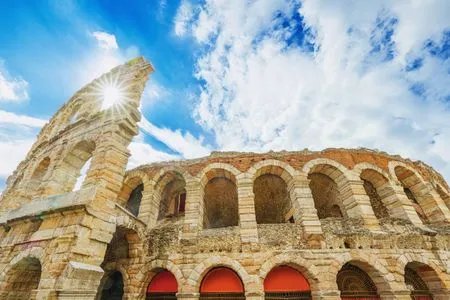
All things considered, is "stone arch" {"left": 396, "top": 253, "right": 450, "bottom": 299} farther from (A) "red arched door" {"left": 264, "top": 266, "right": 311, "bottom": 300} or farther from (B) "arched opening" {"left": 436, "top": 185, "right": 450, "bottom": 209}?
(B) "arched opening" {"left": 436, "top": 185, "right": 450, "bottom": 209}

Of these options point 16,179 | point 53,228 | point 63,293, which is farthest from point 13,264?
point 16,179

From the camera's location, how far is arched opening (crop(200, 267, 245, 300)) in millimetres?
6922

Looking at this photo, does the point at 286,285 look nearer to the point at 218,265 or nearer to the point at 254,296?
the point at 254,296

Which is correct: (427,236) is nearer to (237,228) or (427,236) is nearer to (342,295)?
(342,295)

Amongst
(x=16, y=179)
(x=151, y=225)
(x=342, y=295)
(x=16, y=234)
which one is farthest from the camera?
(x=16, y=179)

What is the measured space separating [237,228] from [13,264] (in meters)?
5.90

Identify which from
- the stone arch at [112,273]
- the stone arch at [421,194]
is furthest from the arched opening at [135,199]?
the stone arch at [421,194]

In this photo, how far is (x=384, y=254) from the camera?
7.09 meters

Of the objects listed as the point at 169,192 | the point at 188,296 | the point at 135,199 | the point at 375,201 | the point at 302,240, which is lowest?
the point at 188,296

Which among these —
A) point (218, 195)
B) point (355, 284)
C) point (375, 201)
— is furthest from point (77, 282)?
point (375, 201)

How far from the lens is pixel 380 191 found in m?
9.19

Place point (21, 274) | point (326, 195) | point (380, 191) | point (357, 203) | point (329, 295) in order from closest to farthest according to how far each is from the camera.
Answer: point (21, 274) < point (329, 295) < point (357, 203) < point (380, 191) < point (326, 195)

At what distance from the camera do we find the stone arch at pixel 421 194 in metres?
8.92

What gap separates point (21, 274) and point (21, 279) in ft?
0.44
